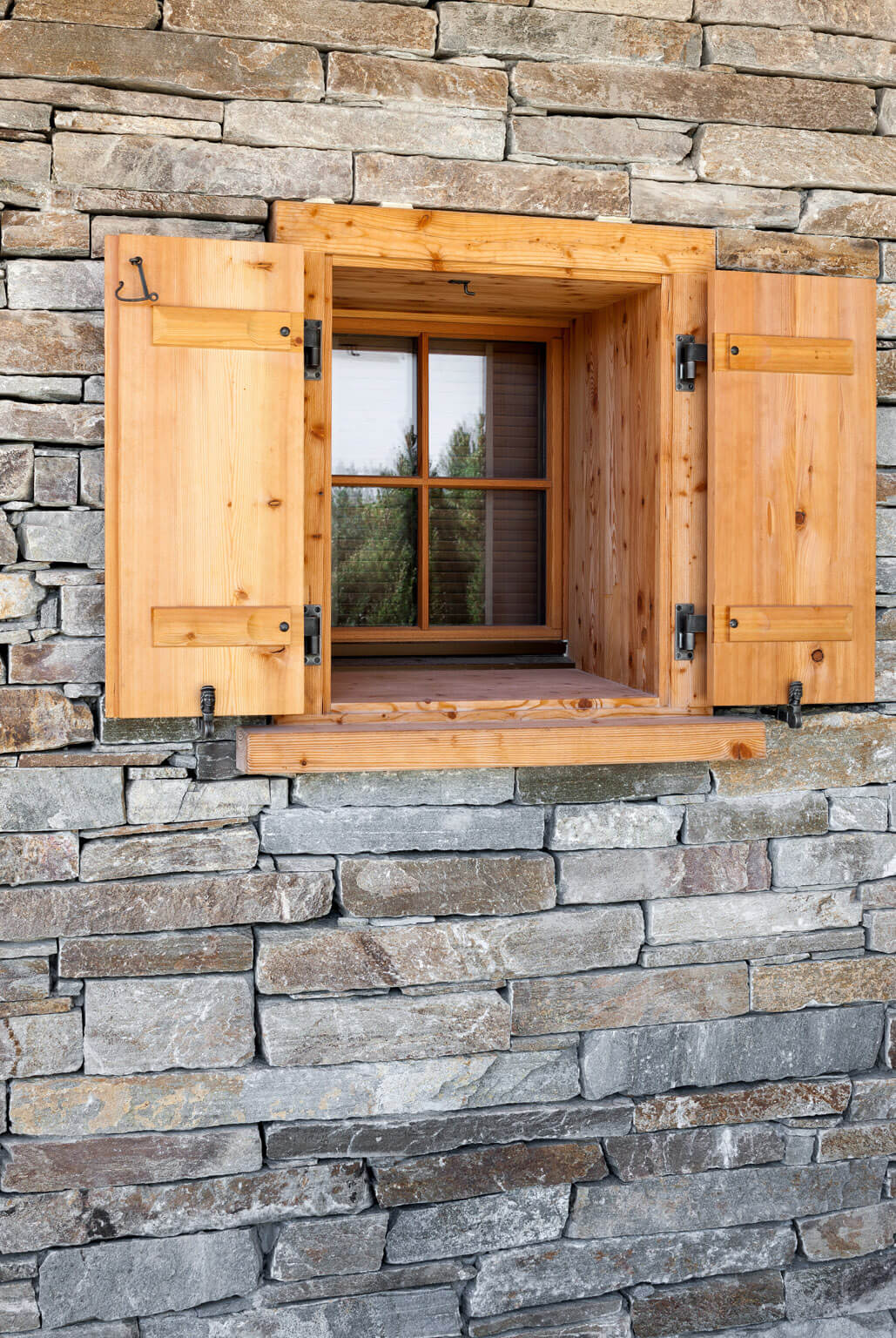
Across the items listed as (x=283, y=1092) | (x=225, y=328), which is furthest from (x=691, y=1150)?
(x=225, y=328)

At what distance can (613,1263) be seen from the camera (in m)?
2.62

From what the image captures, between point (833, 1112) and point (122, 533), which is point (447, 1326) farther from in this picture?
point (122, 533)

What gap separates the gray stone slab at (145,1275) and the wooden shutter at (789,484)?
5.49ft

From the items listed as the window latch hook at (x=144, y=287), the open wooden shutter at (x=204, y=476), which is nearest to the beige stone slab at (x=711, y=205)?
the open wooden shutter at (x=204, y=476)

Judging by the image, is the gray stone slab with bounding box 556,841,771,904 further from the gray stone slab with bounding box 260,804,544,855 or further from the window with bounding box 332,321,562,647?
the window with bounding box 332,321,562,647

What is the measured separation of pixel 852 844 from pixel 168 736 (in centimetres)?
170

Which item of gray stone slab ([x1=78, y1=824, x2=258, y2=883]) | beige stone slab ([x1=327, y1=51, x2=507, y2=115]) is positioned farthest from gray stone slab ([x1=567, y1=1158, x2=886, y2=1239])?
beige stone slab ([x1=327, y1=51, x2=507, y2=115])

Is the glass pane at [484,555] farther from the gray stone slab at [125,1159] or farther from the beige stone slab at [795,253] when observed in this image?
the gray stone slab at [125,1159]

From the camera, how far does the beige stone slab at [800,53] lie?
2594 millimetres

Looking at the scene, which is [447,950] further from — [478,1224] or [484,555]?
[484,555]

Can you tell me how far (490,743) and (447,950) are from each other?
1.71 feet

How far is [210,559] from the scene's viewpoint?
226cm

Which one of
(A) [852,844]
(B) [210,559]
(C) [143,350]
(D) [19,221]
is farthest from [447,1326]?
(D) [19,221]

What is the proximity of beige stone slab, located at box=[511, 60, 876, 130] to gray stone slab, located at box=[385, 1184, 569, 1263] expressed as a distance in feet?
8.36
